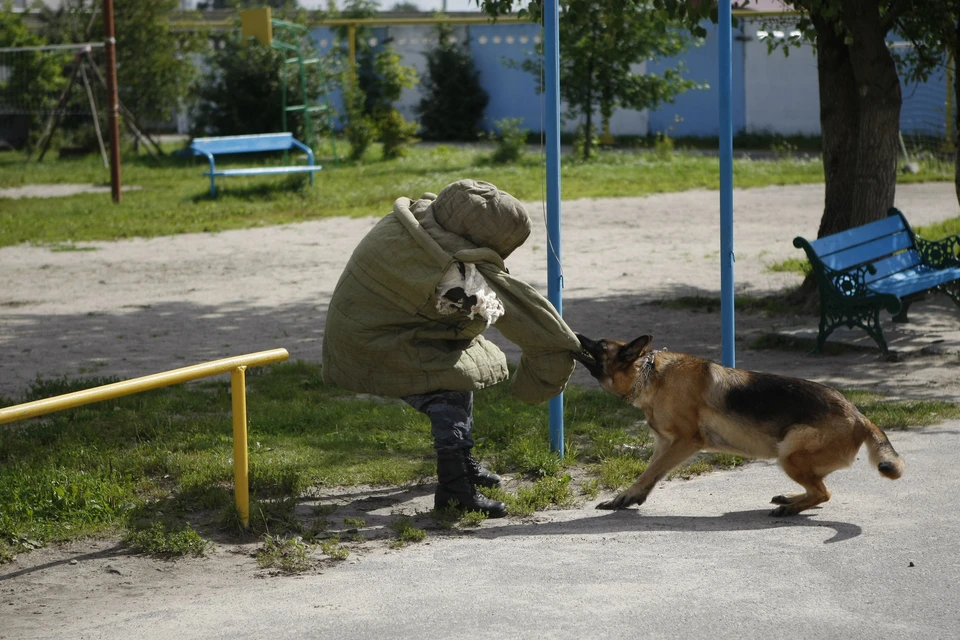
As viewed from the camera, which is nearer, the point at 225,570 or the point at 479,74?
the point at 225,570

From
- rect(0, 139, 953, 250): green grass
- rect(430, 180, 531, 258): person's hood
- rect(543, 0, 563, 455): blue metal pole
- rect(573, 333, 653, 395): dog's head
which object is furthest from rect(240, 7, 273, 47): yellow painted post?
rect(573, 333, 653, 395): dog's head

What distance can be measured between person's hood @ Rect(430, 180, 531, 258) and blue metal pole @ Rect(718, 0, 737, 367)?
195cm

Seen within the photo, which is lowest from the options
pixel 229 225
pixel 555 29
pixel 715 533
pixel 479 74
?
pixel 715 533

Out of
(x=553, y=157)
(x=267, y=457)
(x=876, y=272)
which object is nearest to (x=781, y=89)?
(x=876, y=272)

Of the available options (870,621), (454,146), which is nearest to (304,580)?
(870,621)

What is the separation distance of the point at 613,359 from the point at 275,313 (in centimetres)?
557

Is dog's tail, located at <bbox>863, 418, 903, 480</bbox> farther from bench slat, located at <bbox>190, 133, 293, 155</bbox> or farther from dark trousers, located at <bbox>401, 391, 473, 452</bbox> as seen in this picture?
bench slat, located at <bbox>190, 133, 293, 155</bbox>

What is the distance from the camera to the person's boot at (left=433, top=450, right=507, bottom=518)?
4906 mm

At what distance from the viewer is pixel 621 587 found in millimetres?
4004

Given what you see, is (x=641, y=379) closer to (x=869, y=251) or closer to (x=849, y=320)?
(x=849, y=320)

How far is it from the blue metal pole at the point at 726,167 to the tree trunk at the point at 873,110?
128 inches

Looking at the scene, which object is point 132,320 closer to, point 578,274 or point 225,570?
point 578,274

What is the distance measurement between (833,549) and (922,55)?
7.44 meters

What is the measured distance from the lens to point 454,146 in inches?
1023
